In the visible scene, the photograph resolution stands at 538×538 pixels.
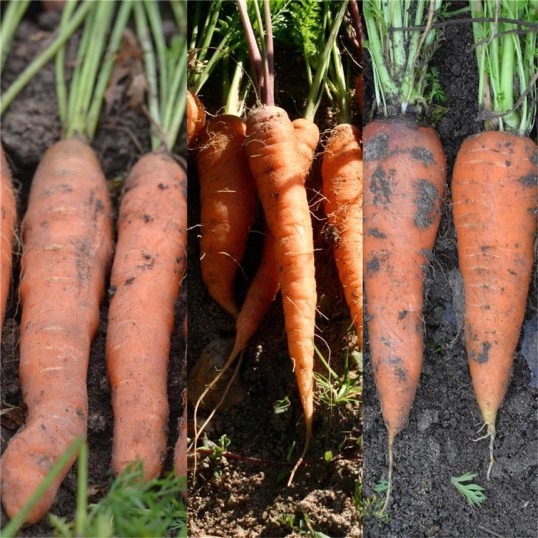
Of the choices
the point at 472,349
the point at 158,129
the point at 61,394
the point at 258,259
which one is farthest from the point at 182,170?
the point at 472,349

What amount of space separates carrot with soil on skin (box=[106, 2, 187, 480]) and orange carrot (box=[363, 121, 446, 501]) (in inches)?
14.2

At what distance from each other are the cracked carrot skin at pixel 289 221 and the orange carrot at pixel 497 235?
0.99ft

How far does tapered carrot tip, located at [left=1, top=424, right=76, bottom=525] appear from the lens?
4.18ft

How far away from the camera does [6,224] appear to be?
148 centimetres

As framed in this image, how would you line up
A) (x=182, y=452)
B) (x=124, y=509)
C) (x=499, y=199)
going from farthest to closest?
(x=499, y=199), (x=182, y=452), (x=124, y=509)

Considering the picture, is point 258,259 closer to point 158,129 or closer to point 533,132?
point 158,129

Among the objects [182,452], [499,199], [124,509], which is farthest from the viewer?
[499,199]

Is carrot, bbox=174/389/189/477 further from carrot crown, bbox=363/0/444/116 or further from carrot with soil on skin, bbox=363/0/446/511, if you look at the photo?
carrot crown, bbox=363/0/444/116

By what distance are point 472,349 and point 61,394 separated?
0.75m

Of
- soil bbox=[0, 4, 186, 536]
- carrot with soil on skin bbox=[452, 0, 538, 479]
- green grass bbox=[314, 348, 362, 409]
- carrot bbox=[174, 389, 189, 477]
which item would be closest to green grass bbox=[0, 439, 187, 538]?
carrot bbox=[174, 389, 189, 477]

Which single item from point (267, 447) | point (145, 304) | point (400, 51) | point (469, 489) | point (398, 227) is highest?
point (400, 51)

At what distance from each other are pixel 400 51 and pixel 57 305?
30.9 inches

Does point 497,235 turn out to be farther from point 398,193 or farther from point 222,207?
point 222,207

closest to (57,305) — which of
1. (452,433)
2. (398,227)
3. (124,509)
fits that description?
(124,509)
